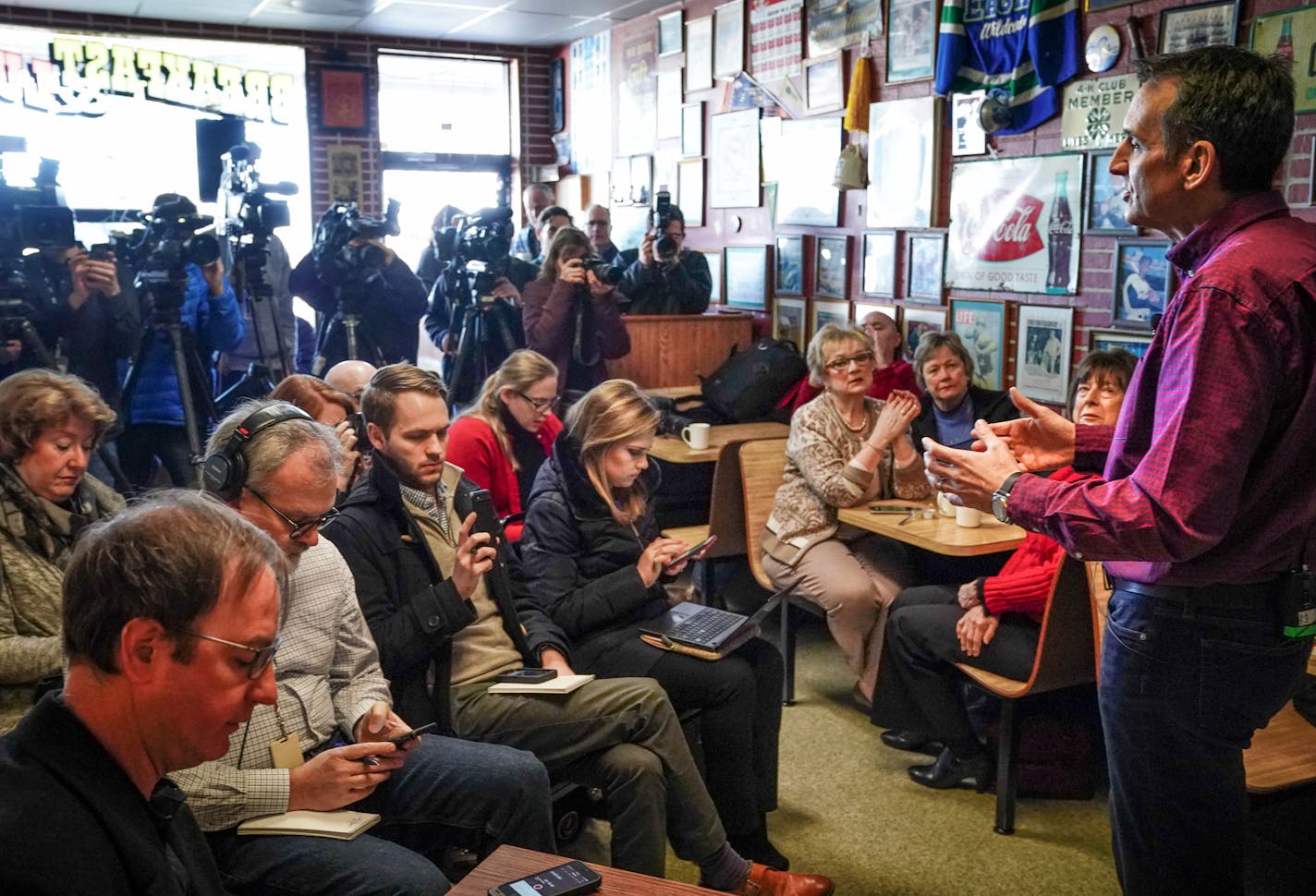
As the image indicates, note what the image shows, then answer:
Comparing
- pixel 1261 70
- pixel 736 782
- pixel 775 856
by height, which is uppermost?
pixel 1261 70

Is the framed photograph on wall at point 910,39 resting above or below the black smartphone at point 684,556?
above

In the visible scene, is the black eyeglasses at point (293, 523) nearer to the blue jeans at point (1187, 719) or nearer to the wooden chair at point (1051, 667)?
the blue jeans at point (1187, 719)

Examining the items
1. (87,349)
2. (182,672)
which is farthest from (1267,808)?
(87,349)

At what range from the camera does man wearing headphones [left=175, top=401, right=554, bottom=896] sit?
1754 mm

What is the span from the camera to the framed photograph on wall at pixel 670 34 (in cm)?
661

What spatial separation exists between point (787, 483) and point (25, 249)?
101 inches

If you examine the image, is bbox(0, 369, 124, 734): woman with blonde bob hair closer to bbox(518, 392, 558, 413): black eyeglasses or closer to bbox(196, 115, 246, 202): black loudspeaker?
bbox(518, 392, 558, 413): black eyeglasses

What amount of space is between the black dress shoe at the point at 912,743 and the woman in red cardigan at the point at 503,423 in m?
1.26

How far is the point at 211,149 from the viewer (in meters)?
7.54

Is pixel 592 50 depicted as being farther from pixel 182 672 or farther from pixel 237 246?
pixel 182 672

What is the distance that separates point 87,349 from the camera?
12.7 ft

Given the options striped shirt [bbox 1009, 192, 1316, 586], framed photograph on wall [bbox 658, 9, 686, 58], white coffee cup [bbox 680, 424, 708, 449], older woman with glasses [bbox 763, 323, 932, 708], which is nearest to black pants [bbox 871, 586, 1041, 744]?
older woman with glasses [bbox 763, 323, 932, 708]

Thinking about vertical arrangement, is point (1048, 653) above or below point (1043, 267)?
below

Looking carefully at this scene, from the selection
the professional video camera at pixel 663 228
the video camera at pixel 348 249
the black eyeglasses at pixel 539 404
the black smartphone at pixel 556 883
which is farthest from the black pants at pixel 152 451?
the black smartphone at pixel 556 883
